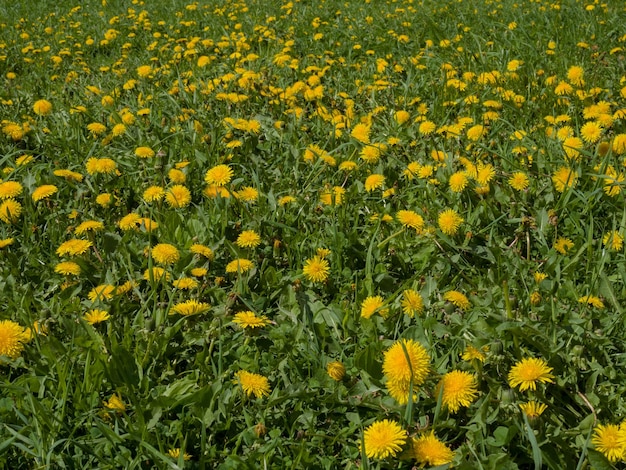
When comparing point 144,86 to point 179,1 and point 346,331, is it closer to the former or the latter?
point 346,331

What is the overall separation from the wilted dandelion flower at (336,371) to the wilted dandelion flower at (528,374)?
16.2 inches

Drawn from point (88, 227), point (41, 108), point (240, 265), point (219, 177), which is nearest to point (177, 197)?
point (219, 177)

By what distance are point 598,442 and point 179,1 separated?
22.0 ft

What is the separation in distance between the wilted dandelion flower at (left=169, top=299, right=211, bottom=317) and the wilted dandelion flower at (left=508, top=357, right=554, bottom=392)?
884mm

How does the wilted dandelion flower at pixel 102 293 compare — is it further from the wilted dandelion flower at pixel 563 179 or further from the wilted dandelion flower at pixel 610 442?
the wilted dandelion flower at pixel 563 179

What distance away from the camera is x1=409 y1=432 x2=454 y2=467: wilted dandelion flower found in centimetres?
138

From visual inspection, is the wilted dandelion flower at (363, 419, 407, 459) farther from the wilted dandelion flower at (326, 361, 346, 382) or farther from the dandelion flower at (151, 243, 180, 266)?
the dandelion flower at (151, 243, 180, 266)

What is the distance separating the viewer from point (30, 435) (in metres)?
1.45

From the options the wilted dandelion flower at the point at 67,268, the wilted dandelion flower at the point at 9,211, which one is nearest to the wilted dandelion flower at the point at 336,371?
the wilted dandelion flower at the point at 67,268

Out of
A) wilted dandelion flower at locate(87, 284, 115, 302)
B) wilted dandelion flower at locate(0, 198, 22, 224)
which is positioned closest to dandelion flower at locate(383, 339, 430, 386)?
wilted dandelion flower at locate(87, 284, 115, 302)

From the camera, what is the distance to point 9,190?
2350mm

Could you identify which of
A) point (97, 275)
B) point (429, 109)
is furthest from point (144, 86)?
point (97, 275)

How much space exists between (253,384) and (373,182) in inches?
43.9

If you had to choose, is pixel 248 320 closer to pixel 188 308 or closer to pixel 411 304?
pixel 188 308
